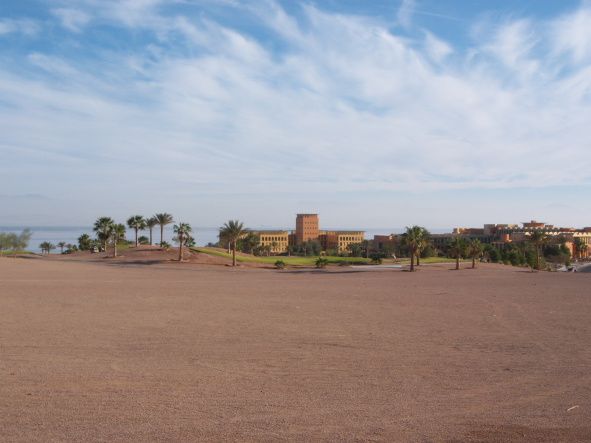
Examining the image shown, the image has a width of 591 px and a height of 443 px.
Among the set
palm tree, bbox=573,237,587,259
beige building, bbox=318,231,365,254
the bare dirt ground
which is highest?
beige building, bbox=318,231,365,254

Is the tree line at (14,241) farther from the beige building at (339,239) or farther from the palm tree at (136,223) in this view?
the beige building at (339,239)

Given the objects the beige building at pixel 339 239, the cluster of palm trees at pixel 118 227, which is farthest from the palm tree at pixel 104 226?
the beige building at pixel 339 239

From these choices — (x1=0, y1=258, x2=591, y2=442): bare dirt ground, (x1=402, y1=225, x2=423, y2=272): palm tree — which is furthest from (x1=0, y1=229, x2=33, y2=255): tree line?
(x1=0, y1=258, x2=591, y2=442): bare dirt ground

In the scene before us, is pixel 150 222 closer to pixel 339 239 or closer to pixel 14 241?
pixel 14 241

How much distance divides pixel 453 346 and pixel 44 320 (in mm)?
13127

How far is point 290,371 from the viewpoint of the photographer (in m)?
12.3

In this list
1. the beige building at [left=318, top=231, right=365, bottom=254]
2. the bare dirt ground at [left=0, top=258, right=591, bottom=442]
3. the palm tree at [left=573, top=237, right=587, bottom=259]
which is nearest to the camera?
the bare dirt ground at [left=0, top=258, right=591, bottom=442]

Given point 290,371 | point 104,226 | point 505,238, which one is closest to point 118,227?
point 104,226

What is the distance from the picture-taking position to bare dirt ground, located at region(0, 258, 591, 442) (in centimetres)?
868

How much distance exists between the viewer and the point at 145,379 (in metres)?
11.3

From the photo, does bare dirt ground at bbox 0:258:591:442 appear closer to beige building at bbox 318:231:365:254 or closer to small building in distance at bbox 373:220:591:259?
small building in distance at bbox 373:220:591:259

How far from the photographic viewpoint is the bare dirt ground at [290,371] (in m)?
8.68

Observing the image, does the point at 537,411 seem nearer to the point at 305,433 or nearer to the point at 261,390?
the point at 305,433

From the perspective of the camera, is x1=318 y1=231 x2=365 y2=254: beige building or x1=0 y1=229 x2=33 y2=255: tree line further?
x1=318 y1=231 x2=365 y2=254: beige building
